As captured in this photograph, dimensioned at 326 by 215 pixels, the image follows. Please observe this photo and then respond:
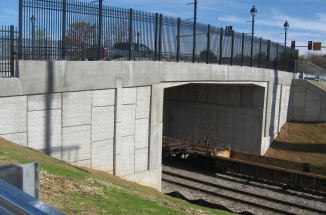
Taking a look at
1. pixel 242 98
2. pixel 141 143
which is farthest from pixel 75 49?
pixel 242 98

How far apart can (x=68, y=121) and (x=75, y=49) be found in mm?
2544

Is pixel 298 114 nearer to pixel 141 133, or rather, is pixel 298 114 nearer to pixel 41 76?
pixel 141 133

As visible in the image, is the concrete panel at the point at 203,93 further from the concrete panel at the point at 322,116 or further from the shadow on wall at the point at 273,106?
the concrete panel at the point at 322,116

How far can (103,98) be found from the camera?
1384 centimetres

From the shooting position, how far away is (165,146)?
23.3 metres

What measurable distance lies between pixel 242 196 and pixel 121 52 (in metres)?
8.71

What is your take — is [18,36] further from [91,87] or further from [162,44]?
[162,44]

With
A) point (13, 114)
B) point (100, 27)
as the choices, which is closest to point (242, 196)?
point (100, 27)

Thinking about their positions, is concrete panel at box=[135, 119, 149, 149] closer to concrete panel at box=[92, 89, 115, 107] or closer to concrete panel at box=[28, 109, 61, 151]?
concrete panel at box=[92, 89, 115, 107]

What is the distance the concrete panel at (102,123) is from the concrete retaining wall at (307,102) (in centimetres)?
2271

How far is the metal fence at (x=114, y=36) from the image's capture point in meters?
12.1

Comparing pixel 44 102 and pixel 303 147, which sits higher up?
pixel 44 102

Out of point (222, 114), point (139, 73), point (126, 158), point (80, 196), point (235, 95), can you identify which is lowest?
point (126, 158)

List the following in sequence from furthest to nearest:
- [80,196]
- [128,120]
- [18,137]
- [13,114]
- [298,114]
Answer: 1. [298,114]
2. [128,120]
3. [18,137]
4. [13,114]
5. [80,196]
